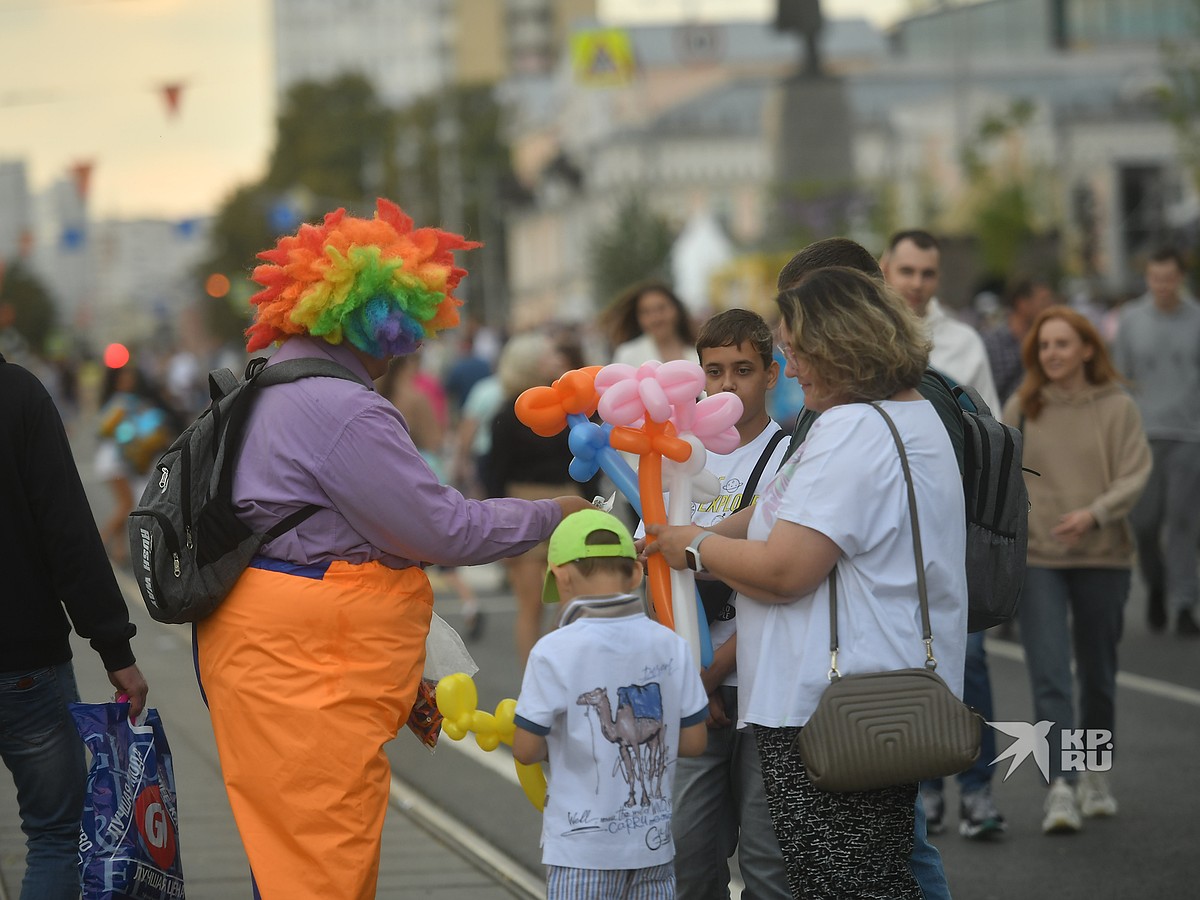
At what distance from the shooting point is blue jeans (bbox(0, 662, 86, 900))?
4.66 m

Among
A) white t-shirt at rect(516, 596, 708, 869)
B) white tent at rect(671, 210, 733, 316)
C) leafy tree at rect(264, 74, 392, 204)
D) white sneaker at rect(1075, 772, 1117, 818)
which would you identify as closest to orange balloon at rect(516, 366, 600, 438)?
white t-shirt at rect(516, 596, 708, 869)

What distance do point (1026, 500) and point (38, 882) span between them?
9.00 feet

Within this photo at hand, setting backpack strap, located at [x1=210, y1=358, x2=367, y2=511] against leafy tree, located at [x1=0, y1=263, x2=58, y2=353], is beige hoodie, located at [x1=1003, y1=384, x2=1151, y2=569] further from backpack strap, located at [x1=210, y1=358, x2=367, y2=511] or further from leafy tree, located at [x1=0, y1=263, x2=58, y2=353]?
leafy tree, located at [x1=0, y1=263, x2=58, y2=353]

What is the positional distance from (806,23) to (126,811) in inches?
945

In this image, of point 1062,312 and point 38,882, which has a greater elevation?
point 1062,312

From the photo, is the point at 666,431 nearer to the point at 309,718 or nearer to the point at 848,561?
the point at 848,561

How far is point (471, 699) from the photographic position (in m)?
4.04

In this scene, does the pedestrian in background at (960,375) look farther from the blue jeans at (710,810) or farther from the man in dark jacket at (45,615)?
the man in dark jacket at (45,615)

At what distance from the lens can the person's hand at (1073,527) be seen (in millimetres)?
6723

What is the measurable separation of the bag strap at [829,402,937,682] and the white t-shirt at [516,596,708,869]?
1.35 feet

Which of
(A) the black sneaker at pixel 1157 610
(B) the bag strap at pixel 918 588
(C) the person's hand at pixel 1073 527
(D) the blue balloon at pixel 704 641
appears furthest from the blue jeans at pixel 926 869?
(A) the black sneaker at pixel 1157 610

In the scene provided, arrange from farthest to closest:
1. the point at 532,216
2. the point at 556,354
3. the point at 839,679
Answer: the point at 532,216, the point at 556,354, the point at 839,679

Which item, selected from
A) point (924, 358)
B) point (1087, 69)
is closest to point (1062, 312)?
point (924, 358)

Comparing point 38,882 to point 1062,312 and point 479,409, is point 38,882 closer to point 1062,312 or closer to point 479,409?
point 1062,312
